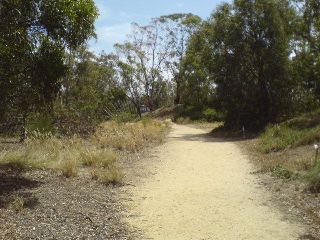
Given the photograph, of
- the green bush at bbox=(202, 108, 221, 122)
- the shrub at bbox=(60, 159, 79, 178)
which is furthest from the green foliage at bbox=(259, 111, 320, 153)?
the green bush at bbox=(202, 108, 221, 122)

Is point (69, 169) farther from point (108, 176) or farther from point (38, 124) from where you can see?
point (38, 124)

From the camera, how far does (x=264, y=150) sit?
1688 cm

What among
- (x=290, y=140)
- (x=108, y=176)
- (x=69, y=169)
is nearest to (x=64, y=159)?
(x=69, y=169)

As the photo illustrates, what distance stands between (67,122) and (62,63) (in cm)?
976

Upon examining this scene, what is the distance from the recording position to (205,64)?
28.7 metres

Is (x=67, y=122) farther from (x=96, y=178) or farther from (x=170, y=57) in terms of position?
(x=170, y=57)

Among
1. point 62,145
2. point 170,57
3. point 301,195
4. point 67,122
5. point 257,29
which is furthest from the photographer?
point 170,57

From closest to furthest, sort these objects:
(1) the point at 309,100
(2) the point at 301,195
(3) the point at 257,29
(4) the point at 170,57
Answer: (2) the point at 301,195, (3) the point at 257,29, (1) the point at 309,100, (4) the point at 170,57

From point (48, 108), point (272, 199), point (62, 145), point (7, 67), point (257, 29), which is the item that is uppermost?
point (257, 29)

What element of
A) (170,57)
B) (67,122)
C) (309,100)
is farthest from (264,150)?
(170,57)

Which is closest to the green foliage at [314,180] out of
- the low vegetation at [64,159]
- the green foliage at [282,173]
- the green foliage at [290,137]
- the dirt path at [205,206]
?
the dirt path at [205,206]

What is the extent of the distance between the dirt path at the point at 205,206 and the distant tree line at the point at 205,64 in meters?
3.47

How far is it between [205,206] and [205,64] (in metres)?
20.3

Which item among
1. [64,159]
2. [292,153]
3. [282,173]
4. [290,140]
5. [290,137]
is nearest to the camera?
[282,173]
